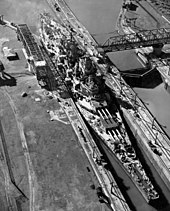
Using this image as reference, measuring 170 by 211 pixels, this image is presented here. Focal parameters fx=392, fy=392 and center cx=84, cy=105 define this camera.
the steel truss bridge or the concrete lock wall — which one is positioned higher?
the steel truss bridge

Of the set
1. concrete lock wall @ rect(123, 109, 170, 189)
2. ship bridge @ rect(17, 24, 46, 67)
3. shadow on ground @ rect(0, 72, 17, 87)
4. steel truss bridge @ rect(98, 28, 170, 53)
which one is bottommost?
shadow on ground @ rect(0, 72, 17, 87)

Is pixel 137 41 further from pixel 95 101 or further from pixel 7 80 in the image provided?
pixel 7 80

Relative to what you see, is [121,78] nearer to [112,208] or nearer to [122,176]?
[122,176]

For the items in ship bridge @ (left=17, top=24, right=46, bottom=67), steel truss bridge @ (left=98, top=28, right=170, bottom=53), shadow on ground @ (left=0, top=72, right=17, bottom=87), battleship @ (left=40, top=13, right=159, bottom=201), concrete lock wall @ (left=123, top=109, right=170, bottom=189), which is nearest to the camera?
concrete lock wall @ (left=123, top=109, right=170, bottom=189)

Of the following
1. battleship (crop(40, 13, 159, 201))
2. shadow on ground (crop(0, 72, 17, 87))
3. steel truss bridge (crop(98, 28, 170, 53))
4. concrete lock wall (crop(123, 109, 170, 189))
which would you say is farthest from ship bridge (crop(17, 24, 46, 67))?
concrete lock wall (crop(123, 109, 170, 189))

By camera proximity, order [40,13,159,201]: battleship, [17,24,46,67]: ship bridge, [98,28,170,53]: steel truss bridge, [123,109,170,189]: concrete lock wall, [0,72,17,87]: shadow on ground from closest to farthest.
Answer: [123,109,170,189]: concrete lock wall → [40,13,159,201]: battleship → [0,72,17,87]: shadow on ground → [17,24,46,67]: ship bridge → [98,28,170,53]: steel truss bridge

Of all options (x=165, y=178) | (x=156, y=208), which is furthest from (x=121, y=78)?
(x=156, y=208)

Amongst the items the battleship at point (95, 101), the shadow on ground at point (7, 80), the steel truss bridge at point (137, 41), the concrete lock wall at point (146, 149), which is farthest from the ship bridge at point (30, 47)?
the concrete lock wall at point (146, 149)

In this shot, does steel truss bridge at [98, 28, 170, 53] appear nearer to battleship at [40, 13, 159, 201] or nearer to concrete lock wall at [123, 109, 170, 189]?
battleship at [40, 13, 159, 201]

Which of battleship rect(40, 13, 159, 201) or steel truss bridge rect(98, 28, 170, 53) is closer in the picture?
battleship rect(40, 13, 159, 201)
